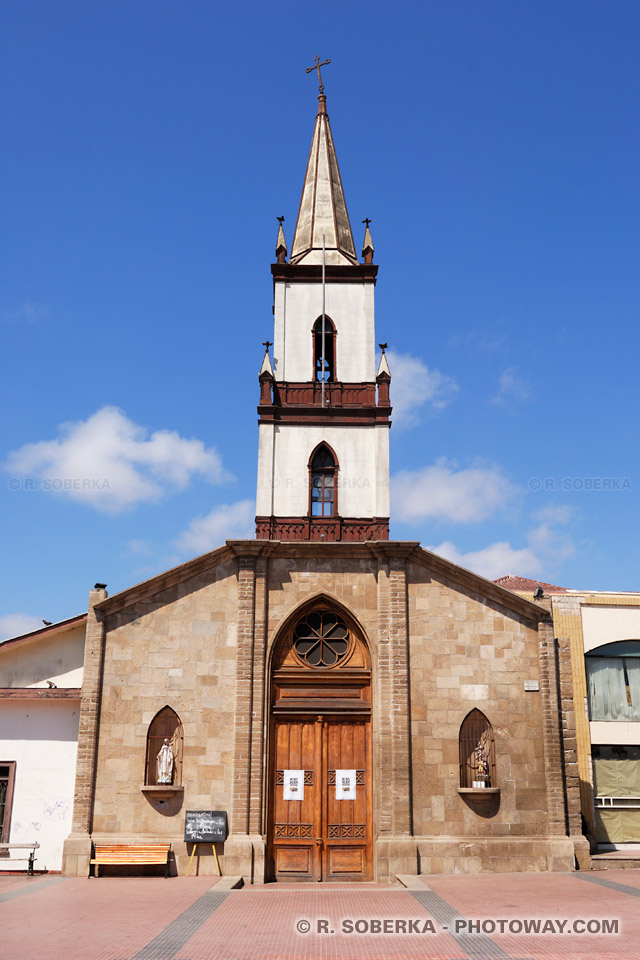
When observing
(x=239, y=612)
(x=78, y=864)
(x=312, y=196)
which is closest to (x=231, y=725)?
(x=239, y=612)

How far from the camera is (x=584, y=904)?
1532 cm

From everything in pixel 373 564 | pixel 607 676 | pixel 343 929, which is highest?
pixel 373 564

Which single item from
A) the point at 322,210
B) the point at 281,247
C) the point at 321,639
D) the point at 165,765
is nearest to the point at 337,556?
the point at 321,639

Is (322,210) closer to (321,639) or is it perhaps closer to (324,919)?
(321,639)

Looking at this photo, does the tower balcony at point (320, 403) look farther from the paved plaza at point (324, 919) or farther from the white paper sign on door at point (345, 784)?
the paved plaza at point (324, 919)

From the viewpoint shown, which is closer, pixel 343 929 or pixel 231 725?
pixel 343 929

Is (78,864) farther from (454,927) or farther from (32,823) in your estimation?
(454,927)

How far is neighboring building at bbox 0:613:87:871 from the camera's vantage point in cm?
2009

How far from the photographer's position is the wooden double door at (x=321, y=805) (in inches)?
771

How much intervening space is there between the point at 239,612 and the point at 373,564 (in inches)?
141

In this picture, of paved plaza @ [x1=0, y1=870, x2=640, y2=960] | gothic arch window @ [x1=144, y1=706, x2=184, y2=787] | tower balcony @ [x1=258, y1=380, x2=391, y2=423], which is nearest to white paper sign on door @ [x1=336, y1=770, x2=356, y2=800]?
paved plaza @ [x1=0, y1=870, x2=640, y2=960]

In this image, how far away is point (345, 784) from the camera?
20156 millimetres

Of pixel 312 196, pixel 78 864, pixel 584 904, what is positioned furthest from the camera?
pixel 312 196

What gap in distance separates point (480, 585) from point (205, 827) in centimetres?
866
